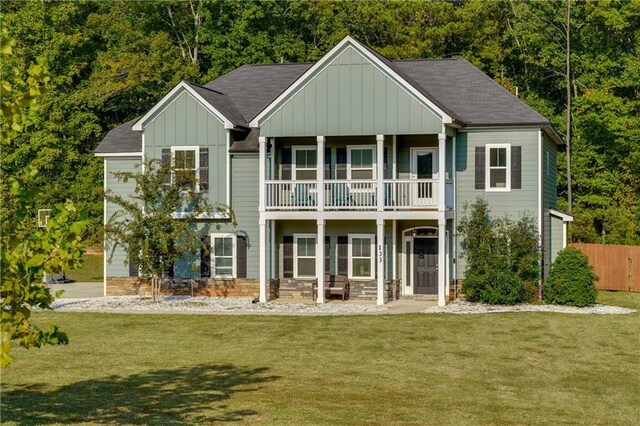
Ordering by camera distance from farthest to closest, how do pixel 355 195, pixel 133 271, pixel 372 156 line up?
pixel 133 271 < pixel 372 156 < pixel 355 195

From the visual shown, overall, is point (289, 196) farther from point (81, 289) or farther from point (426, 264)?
point (81, 289)

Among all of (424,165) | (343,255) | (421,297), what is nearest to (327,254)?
(343,255)

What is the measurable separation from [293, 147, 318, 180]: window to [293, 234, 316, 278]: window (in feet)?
6.88

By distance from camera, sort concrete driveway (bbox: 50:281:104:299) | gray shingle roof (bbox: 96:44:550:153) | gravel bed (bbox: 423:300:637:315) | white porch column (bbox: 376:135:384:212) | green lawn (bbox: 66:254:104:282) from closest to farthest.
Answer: gravel bed (bbox: 423:300:637:315)
white porch column (bbox: 376:135:384:212)
gray shingle roof (bbox: 96:44:550:153)
concrete driveway (bbox: 50:281:104:299)
green lawn (bbox: 66:254:104:282)

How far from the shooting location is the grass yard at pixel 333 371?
15.6 meters

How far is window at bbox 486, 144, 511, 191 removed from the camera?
32781mm

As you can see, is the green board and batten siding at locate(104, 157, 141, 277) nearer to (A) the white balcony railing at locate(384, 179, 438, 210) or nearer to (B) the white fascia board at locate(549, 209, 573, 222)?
(A) the white balcony railing at locate(384, 179, 438, 210)

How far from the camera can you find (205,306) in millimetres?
31391

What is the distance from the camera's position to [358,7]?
193 feet

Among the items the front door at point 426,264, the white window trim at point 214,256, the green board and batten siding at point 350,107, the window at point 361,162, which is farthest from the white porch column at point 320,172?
the white window trim at point 214,256

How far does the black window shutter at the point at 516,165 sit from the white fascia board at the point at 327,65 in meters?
3.21

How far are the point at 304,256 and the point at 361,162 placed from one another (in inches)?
152

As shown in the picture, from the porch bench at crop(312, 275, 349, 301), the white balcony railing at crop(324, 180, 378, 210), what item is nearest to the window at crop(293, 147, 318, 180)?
the white balcony railing at crop(324, 180, 378, 210)

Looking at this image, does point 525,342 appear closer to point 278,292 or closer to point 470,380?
point 470,380
